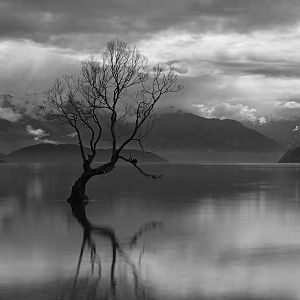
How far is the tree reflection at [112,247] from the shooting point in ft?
53.3

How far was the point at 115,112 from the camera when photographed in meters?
46.3

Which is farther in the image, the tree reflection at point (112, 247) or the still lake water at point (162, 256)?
the tree reflection at point (112, 247)

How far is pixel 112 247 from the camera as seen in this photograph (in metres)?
23.7

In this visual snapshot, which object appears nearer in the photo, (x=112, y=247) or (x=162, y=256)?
(x=162, y=256)

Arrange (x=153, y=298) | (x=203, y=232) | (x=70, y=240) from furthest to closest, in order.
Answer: (x=203, y=232) < (x=70, y=240) < (x=153, y=298)

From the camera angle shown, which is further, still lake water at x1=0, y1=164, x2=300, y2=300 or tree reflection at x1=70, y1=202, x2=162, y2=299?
tree reflection at x1=70, y1=202, x2=162, y2=299

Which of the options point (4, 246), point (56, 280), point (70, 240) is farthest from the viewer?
point (70, 240)

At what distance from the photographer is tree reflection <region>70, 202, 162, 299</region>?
16.2 m

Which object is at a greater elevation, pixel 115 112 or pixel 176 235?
pixel 115 112

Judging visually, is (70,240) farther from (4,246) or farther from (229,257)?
(229,257)

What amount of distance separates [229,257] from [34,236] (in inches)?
407

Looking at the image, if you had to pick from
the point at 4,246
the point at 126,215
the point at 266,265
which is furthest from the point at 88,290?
the point at 126,215

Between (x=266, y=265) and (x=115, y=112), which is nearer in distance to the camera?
(x=266, y=265)

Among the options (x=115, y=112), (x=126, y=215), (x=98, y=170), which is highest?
(x=115, y=112)
